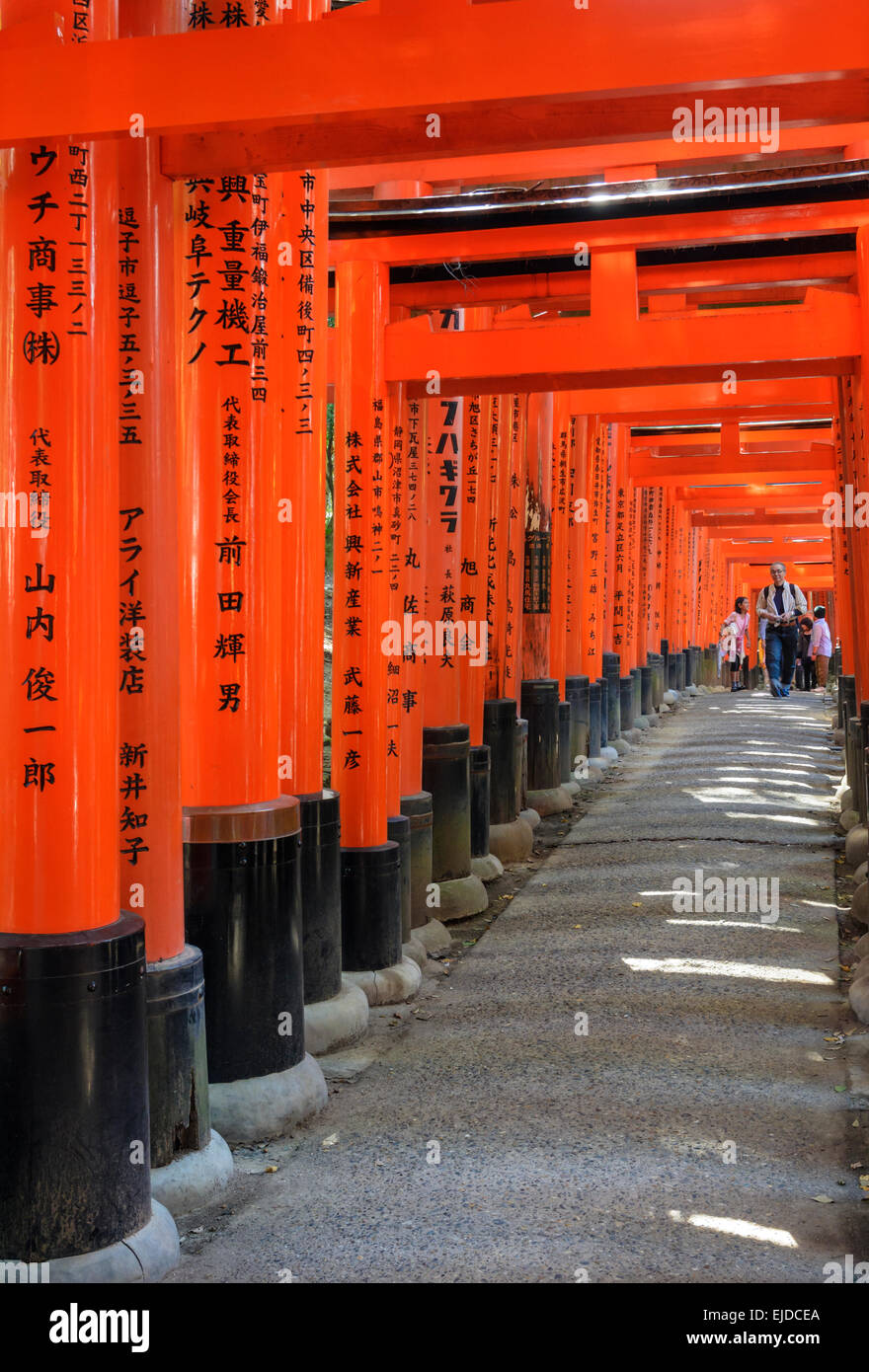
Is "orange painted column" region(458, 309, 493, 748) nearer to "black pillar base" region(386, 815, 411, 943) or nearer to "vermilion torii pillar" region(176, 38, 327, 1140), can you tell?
"black pillar base" region(386, 815, 411, 943)

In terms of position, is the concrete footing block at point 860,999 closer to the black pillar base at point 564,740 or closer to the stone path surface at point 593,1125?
the stone path surface at point 593,1125

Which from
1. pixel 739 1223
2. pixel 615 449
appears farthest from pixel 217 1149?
pixel 615 449

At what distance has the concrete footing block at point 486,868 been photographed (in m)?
8.62

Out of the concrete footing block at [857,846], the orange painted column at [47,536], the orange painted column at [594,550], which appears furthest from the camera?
the orange painted column at [594,550]

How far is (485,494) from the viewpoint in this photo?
878 cm

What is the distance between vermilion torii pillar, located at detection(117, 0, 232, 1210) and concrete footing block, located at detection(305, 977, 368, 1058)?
4.30ft

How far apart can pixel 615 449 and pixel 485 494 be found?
6.64 meters

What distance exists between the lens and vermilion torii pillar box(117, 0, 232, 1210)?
377cm

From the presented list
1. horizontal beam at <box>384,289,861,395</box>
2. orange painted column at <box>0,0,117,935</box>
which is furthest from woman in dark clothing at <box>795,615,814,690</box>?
orange painted column at <box>0,0,117,935</box>

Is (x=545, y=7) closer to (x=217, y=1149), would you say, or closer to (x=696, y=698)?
(x=217, y=1149)

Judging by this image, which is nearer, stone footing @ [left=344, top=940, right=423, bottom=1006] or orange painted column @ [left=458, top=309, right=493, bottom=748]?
stone footing @ [left=344, top=940, right=423, bottom=1006]

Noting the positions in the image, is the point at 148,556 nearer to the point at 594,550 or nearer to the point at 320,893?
the point at 320,893

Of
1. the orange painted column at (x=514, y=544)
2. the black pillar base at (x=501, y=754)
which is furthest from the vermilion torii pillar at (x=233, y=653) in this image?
the orange painted column at (x=514, y=544)

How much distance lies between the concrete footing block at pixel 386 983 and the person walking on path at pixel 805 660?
20274 millimetres
